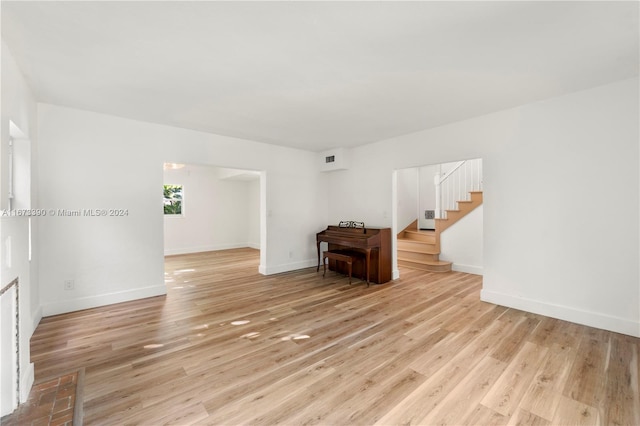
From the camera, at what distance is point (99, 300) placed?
11.6ft

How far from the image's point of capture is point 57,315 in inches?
128

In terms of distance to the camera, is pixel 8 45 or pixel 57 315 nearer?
pixel 8 45

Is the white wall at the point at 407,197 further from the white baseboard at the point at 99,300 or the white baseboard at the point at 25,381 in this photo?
the white baseboard at the point at 25,381

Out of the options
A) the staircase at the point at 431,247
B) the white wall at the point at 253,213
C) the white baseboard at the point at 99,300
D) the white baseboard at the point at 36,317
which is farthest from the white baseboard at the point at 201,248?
the staircase at the point at 431,247

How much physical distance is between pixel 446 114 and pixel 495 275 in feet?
7.38

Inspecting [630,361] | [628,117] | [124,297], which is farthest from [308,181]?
[630,361]

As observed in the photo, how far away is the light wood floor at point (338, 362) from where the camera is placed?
1.71 metres

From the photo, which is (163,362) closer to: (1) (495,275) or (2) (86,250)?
(2) (86,250)

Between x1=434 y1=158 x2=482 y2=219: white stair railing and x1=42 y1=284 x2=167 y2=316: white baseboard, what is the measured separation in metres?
5.66

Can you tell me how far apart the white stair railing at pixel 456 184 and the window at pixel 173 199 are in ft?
23.1

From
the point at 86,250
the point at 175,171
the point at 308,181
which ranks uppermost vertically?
the point at 175,171

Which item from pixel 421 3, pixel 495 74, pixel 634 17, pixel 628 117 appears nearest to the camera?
pixel 421 3

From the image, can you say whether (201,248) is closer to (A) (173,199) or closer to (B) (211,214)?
(B) (211,214)

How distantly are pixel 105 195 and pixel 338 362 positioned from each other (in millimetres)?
3606
